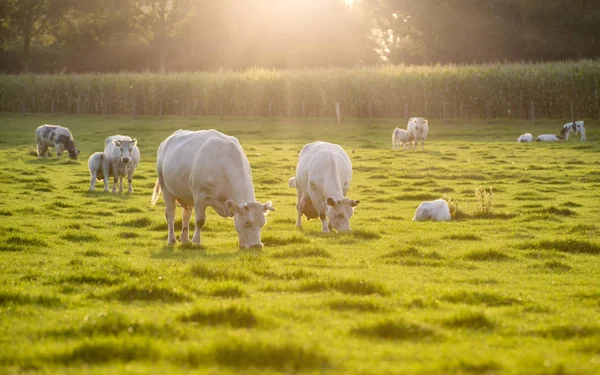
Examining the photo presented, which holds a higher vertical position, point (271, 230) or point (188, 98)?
point (188, 98)

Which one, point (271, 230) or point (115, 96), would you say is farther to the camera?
point (115, 96)

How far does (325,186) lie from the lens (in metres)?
16.4

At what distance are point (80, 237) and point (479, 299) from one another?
8965 mm

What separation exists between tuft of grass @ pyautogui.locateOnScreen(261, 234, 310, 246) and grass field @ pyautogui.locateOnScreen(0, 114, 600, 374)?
2 cm

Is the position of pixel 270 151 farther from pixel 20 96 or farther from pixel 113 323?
pixel 20 96

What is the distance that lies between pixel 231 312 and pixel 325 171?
360 inches

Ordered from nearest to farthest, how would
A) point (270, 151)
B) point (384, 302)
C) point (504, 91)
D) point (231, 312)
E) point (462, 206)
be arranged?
point (231, 312), point (384, 302), point (462, 206), point (270, 151), point (504, 91)

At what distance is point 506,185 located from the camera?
26.1m

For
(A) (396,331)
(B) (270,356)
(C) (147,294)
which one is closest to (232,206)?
(C) (147,294)

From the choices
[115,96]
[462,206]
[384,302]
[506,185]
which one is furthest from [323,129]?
[384,302]

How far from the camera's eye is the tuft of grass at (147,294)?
29.3ft

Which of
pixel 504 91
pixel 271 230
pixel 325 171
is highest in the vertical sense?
pixel 504 91

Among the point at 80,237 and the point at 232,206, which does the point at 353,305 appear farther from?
the point at 80,237

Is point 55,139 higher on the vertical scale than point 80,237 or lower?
higher
